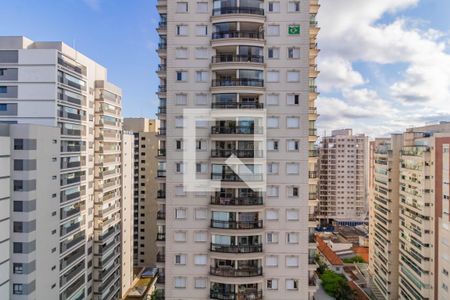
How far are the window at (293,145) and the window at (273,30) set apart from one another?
531 cm

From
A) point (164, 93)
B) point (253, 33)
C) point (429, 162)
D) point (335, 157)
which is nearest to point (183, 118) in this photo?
point (164, 93)

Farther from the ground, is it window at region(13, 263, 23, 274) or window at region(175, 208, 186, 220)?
window at region(175, 208, 186, 220)

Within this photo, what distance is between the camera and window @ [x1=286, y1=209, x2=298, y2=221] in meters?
15.0

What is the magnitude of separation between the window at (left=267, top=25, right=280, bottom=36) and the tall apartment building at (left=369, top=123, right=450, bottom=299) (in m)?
18.5

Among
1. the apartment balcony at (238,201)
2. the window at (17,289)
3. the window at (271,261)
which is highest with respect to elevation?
the apartment balcony at (238,201)

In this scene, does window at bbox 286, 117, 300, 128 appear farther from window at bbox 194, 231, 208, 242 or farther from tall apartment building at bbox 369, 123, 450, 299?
tall apartment building at bbox 369, 123, 450, 299

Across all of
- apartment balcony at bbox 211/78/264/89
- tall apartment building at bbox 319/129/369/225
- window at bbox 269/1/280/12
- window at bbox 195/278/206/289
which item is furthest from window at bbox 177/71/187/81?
tall apartment building at bbox 319/129/369/225

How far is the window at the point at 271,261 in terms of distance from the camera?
1508 centimetres

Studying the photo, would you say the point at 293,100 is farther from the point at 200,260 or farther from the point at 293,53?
the point at 200,260

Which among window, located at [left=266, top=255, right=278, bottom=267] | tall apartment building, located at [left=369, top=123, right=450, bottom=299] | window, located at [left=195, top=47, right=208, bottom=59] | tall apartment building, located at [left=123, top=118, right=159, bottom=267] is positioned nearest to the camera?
window, located at [left=266, top=255, right=278, bottom=267]

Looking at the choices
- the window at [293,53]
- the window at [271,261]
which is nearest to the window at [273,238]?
the window at [271,261]

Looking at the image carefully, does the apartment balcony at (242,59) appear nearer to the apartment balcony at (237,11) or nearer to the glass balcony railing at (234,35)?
the glass balcony railing at (234,35)

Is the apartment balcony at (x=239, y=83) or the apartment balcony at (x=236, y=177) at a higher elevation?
the apartment balcony at (x=239, y=83)

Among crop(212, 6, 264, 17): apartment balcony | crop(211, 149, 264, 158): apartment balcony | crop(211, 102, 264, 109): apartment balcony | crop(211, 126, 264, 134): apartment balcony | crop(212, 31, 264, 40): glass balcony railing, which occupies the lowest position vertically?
crop(211, 149, 264, 158): apartment balcony
